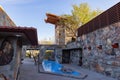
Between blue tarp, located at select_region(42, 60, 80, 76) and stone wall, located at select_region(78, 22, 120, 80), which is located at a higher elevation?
stone wall, located at select_region(78, 22, 120, 80)

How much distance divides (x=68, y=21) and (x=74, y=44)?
19.5ft

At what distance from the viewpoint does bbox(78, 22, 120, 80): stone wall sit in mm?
12342

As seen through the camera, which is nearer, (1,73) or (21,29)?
(21,29)

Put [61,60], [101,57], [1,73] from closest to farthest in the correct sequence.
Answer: [1,73], [101,57], [61,60]

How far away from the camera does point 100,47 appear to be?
49.1 feet

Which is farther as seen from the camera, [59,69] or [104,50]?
[59,69]

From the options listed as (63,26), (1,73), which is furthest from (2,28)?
(63,26)

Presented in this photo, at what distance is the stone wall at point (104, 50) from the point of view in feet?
40.5

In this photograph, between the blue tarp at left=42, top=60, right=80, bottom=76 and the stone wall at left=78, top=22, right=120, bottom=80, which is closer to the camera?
the stone wall at left=78, top=22, right=120, bottom=80

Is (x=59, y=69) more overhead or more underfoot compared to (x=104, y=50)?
more underfoot

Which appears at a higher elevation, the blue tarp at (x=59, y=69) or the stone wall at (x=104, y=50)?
the stone wall at (x=104, y=50)

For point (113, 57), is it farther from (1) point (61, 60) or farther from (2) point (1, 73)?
(1) point (61, 60)

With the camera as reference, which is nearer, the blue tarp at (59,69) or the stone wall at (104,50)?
the stone wall at (104,50)

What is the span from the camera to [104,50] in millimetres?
14195
